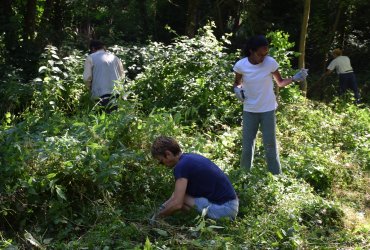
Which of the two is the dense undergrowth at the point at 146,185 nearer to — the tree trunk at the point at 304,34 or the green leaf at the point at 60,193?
the green leaf at the point at 60,193

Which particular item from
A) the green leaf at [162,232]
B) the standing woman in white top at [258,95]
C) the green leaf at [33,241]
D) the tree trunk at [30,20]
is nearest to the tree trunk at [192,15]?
the tree trunk at [30,20]

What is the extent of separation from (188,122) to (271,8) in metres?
9.21

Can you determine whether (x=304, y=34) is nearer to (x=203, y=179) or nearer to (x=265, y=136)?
(x=265, y=136)

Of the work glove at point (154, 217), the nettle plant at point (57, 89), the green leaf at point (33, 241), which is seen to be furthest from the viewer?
the nettle plant at point (57, 89)

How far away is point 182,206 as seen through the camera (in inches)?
175

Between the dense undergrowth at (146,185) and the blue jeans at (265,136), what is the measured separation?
0.18m

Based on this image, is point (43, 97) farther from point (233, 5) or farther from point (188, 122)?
point (233, 5)

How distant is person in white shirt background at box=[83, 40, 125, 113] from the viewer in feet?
23.7

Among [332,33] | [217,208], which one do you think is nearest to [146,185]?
[217,208]

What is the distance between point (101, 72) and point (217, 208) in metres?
3.45

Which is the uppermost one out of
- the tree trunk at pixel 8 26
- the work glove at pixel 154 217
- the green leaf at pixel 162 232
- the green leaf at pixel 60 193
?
the tree trunk at pixel 8 26

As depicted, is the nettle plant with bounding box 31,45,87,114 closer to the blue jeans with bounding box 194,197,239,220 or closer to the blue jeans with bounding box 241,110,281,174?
the blue jeans with bounding box 241,110,281,174

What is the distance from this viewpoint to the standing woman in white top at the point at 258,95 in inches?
220

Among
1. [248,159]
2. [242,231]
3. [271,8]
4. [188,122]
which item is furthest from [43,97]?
[271,8]
